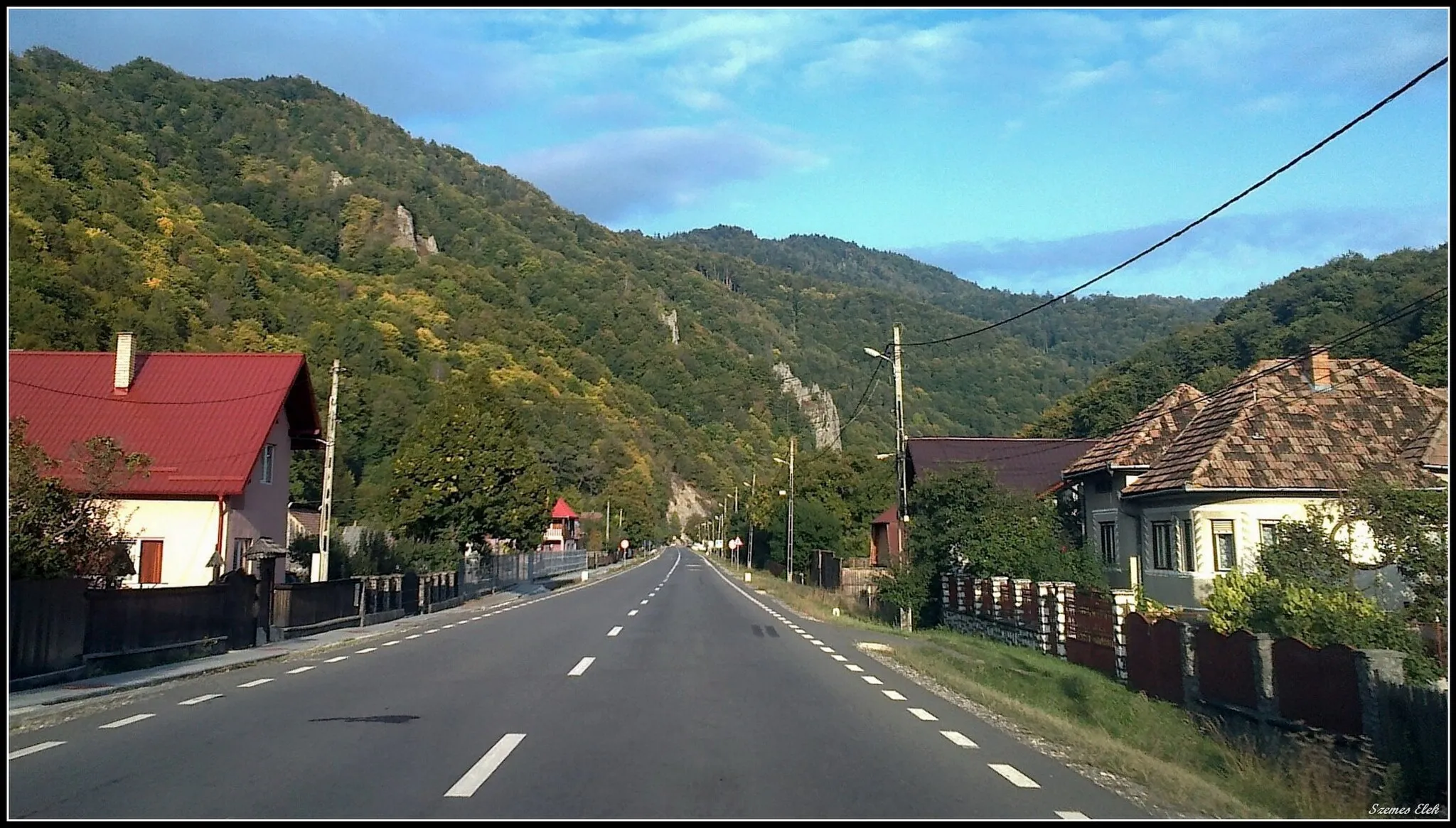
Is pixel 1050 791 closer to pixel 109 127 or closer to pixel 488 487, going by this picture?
pixel 488 487

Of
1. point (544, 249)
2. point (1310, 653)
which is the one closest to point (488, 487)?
point (1310, 653)

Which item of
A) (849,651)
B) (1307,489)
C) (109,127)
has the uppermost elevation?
(109,127)

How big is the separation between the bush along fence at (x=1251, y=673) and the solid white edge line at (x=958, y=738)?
11.5 ft

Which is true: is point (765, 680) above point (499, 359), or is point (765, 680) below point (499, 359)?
below

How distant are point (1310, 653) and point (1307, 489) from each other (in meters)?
17.8

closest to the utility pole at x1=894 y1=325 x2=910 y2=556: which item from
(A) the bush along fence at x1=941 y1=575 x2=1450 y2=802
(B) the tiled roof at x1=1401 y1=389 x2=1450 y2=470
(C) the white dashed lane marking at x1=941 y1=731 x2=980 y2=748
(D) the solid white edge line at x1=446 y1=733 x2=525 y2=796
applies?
(A) the bush along fence at x1=941 y1=575 x2=1450 y2=802

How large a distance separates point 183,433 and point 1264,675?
96.1 ft

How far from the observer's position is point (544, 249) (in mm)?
151125

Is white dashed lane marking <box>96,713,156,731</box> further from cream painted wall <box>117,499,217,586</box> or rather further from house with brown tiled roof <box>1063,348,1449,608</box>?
house with brown tiled roof <box>1063,348,1449,608</box>

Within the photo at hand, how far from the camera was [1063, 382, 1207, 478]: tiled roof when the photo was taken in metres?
32.6

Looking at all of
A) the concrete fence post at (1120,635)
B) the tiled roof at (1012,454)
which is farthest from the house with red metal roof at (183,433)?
the tiled roof at (1012,454)

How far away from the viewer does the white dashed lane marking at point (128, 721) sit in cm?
1077

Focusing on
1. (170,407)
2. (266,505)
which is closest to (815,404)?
(266,505)

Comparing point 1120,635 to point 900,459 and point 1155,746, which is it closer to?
point 1155,746
